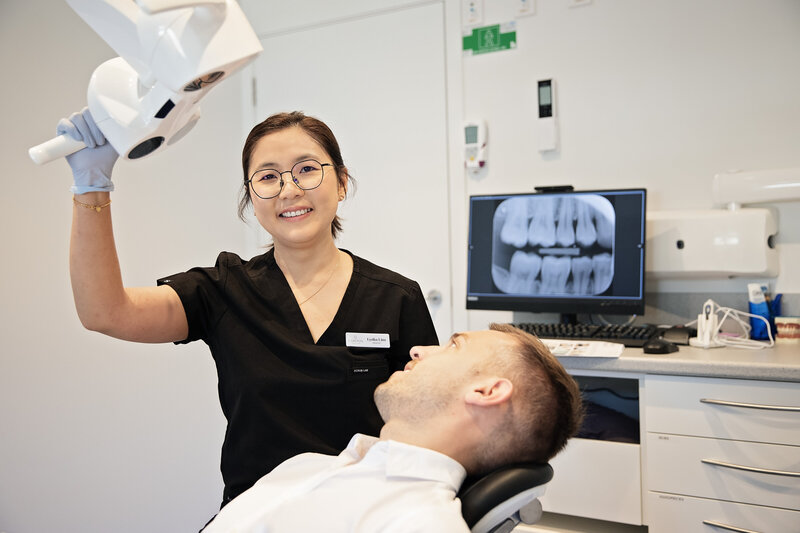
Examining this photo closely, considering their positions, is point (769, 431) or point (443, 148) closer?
point (769, 431)

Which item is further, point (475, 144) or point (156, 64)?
point (475, 144)

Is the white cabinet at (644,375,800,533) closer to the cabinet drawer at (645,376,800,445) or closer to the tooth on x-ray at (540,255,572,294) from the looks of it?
the cabinet drawer at (645,376,800,445)

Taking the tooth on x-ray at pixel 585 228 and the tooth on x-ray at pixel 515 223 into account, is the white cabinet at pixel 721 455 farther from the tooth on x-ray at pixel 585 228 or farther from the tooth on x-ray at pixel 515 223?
the tooth on x-ray at pixel 515 223

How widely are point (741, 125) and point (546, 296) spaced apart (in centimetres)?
104

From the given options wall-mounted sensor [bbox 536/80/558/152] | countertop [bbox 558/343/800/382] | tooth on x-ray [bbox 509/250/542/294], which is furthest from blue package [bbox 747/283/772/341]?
wall-mounted sensor [bbox 536/80/558/152]

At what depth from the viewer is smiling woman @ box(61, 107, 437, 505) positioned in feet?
4.56

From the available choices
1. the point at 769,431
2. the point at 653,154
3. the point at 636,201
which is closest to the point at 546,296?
the point at 636,201

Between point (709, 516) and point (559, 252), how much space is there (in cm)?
108

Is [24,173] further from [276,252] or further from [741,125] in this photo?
[741,125]

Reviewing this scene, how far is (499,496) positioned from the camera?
3.41 feet

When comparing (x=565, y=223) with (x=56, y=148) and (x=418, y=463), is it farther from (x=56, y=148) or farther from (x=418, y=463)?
(x=56, y=148)

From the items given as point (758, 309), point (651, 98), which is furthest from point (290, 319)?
point (651, 98)

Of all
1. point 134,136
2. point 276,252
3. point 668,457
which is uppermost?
point 134,136

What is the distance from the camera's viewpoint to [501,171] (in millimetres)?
2934
